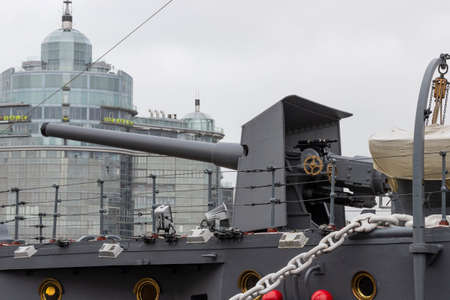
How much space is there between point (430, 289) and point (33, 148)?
2623 inches

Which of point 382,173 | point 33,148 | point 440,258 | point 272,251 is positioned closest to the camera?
point 440,258

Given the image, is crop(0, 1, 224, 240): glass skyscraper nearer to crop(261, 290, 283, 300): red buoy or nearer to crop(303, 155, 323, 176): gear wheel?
crop(303, 155, 323, 176): gear wheel

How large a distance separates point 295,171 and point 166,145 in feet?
7.73

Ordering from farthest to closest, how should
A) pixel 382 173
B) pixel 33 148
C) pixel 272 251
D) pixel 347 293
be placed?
1. pixel 33 148
2. pixel 382 173
3. pixel 272 251
4. pixel 347 293

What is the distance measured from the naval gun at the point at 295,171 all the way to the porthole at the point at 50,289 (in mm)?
2225

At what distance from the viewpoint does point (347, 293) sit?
27.4 ft

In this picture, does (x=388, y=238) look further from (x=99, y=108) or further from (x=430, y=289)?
(x=99, y=108)

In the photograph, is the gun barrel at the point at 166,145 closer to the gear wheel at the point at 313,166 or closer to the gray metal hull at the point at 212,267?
the gear wheel at the point at 313,166

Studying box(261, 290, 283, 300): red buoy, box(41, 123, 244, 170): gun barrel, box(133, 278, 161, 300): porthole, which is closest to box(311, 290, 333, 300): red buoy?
box(261, 290, 283, 300): red buoy

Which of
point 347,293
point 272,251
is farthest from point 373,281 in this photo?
point 272,251

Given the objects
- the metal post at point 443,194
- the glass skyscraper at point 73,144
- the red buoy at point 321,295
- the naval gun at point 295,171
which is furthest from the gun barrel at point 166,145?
the glass skyscraper at point 73,144

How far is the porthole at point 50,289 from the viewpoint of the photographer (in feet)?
35.2

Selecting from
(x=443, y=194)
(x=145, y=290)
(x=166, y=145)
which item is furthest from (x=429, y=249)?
(x=166, y=145)

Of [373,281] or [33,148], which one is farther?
[33,148]
